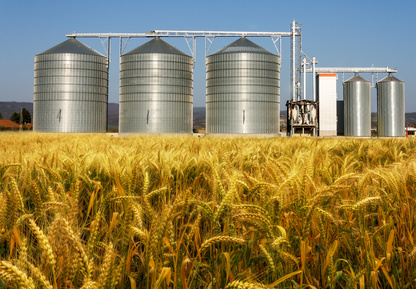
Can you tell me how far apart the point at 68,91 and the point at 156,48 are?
1132cm

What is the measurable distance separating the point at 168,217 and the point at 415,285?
98 cm

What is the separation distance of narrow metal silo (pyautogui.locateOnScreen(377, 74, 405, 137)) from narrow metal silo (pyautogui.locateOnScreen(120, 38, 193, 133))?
24.8m

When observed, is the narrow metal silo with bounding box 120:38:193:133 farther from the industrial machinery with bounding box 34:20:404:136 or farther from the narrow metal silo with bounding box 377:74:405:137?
the narrow metal silo with bounding box 377:74:405:137

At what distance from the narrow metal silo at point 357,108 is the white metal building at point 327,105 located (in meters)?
2.37

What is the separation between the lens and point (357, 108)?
4353 cm

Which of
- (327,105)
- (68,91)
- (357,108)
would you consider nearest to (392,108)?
(357,108)

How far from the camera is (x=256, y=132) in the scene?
1537 inches

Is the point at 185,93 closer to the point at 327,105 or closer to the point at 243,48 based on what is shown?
the point at 243,48

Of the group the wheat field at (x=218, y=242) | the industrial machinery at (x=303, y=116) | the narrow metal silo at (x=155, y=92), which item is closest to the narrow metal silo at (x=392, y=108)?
the industrial machinery at (x=303, y=116)

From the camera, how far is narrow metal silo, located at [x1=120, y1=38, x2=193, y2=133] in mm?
38250

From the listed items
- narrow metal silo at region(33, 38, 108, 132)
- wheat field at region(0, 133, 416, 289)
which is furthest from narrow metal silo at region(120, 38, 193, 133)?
wheat field at region(0, 133, 416, 289)

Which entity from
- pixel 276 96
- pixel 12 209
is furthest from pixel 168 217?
pixel 276 96

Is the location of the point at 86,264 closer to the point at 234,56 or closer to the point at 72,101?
the point at 234,56

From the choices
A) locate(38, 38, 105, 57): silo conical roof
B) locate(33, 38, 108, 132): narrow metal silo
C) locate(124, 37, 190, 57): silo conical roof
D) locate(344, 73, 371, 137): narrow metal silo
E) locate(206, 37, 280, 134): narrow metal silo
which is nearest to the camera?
locate(206, 37, 280, 134): narrow metal silo
